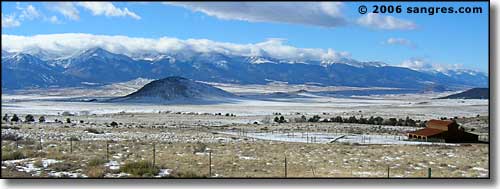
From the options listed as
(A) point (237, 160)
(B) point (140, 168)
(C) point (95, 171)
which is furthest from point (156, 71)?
(C) point (95, 171)

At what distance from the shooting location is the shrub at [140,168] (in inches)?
→ 316

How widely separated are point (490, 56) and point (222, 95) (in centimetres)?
8489

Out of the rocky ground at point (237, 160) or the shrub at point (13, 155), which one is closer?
the rocky ground at point (237, 160)

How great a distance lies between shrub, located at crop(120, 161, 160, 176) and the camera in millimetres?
8025

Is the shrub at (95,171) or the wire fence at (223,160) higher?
the wire fence at (223,160)

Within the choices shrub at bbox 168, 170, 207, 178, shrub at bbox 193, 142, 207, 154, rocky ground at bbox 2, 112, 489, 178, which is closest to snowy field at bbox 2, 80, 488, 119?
rocky ground at bbox 2, 112, 489, 178

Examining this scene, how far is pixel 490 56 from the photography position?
765 centimetres

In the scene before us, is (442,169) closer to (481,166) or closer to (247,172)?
(481,166)

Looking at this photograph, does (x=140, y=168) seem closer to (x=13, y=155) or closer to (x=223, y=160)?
(x=223, y=160)

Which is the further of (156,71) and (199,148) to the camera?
(156,71)

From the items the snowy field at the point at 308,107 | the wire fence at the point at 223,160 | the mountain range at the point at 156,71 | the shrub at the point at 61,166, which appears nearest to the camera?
the wire fence at the point at 223,160

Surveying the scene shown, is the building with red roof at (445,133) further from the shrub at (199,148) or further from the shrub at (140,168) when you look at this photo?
the shrub at (140,168)

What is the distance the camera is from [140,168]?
829 centimetres

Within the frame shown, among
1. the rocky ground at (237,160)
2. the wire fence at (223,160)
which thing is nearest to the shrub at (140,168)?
the rocky ground at (237,160)
